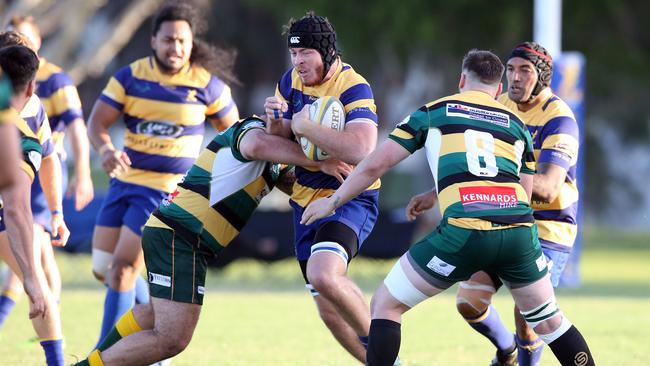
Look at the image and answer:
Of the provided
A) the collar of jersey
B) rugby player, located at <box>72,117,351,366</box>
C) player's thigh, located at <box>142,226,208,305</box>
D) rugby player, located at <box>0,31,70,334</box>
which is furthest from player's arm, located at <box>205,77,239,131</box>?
player's thigh, located at <box>142,226,208,305</box>

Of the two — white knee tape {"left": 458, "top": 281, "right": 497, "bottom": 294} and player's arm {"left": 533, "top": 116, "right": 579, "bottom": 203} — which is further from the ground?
player's arm {"left": 533, "top": 116, "right": 579, "bottom": 203}

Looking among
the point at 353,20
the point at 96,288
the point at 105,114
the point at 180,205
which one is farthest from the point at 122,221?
the point at 353,20

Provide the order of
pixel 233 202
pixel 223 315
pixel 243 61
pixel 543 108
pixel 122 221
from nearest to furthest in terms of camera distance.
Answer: pixel 233 202 → pixel 543 108 → pixel 122 221 → pixel 223 315 → pixel 243 61

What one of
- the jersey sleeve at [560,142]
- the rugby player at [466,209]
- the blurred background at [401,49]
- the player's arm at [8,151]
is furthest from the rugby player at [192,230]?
the blurred background at [401,49]

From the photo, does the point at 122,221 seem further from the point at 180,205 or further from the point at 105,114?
the point at 180,205

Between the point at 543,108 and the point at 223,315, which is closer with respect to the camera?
the point at 543,108

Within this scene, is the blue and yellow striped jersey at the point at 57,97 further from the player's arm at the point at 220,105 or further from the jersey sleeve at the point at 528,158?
the jersey sleeve at the point at 528,158

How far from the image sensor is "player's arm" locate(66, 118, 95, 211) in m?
7.85

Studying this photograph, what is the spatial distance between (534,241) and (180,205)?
75.1 inches

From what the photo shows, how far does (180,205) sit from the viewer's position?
620cm

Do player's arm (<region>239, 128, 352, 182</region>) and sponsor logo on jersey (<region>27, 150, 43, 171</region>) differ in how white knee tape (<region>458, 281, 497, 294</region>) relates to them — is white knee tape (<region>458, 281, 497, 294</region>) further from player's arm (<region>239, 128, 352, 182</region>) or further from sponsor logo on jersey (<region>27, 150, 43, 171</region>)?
sponsor logo on jersey (<region>27, 150, 43, 171</region>)

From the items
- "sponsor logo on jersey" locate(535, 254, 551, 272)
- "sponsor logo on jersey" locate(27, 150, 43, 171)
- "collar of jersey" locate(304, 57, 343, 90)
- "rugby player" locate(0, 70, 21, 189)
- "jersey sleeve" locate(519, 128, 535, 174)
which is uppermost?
"rugby player" locate(0, 70, 21, 189)

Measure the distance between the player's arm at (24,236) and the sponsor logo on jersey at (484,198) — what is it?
214 cm

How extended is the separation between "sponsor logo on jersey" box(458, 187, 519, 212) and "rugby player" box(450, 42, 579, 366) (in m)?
1.12
